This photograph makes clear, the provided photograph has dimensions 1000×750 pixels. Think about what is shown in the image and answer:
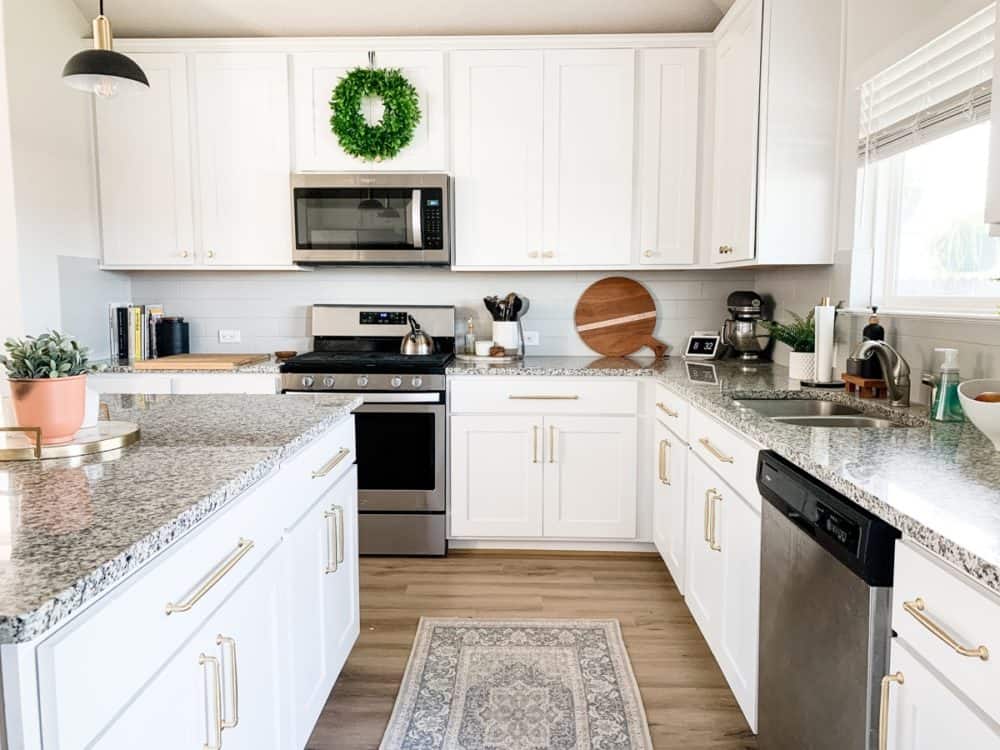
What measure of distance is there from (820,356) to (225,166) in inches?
110

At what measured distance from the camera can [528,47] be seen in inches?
139

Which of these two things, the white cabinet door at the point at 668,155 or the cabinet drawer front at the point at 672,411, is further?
the white cabinet door at the point at 668,155

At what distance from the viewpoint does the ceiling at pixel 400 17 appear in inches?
143

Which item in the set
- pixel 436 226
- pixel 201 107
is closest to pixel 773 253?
pixel 436 226

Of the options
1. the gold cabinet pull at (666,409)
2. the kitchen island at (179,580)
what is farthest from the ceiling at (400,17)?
the kitchen island at (179,580)

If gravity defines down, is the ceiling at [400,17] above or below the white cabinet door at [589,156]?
above

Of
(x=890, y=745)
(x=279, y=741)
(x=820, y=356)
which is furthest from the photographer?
(x=820, y=356)

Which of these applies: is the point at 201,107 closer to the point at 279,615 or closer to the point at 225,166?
the point at 225,166

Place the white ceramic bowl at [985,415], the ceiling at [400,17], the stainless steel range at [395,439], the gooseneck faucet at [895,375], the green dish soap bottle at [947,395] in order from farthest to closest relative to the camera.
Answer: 1. the ceiling at [400,17]
2. the stainless steel range at [395,439]
3. the gooseneck faucet at [895,375]
4. the green dish soap bottle at [947,395]
5. the white ceramic bowl at [985,415]

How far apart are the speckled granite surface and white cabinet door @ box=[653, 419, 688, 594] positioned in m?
0.41

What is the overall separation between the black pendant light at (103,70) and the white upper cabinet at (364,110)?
1.43 m

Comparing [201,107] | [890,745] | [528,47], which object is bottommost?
[890,745]

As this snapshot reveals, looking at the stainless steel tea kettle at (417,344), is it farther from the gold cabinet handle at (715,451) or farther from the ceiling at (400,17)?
the gold cabinet handle at (715,451)

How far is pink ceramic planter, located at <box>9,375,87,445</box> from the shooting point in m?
1.45
